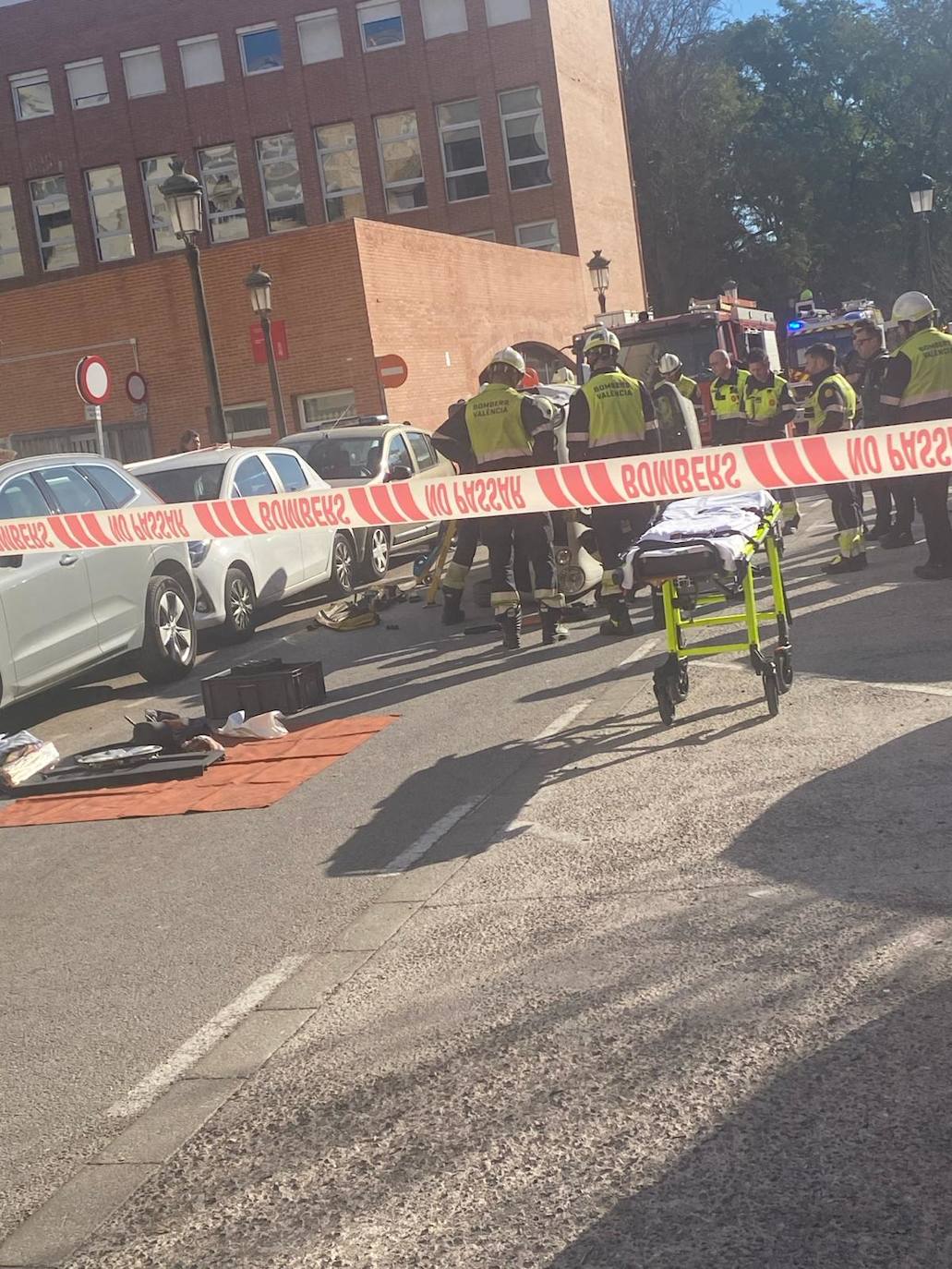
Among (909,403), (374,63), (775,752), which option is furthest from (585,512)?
(374,63)

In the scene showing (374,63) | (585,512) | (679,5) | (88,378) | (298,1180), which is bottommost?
(298,1180)

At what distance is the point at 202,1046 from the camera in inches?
182

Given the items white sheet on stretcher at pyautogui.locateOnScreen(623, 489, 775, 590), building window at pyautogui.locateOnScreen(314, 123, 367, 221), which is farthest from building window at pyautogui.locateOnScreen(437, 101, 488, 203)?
white sheet on stretcher at pyautogui.locateOnScreen(623, 489, 775, 590)

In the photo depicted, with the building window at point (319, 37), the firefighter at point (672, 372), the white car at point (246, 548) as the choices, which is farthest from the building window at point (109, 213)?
the white car at point (246, 548)

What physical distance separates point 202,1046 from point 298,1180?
0.99 metres

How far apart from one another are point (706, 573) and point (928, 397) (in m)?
4.74

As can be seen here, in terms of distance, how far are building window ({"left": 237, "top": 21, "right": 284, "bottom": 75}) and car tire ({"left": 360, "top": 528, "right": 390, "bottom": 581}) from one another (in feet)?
98.9

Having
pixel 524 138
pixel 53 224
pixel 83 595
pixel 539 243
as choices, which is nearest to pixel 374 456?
pixel 83 595

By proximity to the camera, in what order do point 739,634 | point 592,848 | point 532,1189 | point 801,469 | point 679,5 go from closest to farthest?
point 532,1189
point 592,848
point 801,469
point 739,634
point 679,5

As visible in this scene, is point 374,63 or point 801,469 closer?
point 801,469

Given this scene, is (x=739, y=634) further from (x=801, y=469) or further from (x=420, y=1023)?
(x=420, y=1023)

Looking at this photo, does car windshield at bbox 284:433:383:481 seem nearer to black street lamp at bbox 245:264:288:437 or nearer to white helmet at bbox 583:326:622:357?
white helmet at bbox 583:326:622:357

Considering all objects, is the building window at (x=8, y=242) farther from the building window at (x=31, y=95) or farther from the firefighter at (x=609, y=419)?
the firefighter at (x=609, y=419)

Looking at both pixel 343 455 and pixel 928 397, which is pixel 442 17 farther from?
pixel 928 397
